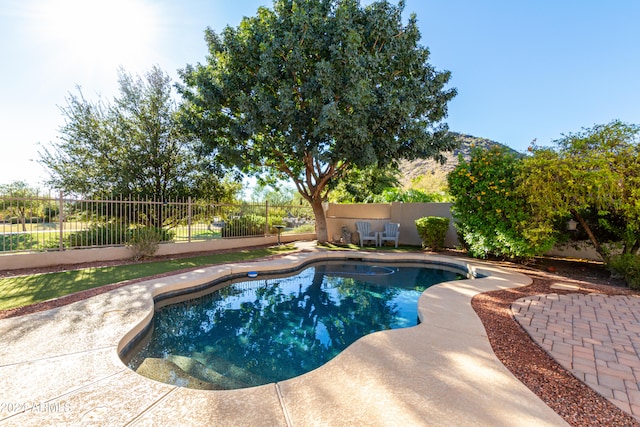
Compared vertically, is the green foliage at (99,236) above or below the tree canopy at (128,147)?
below

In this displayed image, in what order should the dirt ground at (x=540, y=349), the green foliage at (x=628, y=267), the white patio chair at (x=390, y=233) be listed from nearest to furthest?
the dirt ground at (x=540, y=349), the green foliage at (x=628, y=267), the white patio chair at (x=390, y=233)

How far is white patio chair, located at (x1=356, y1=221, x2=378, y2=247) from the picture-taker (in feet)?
40.4

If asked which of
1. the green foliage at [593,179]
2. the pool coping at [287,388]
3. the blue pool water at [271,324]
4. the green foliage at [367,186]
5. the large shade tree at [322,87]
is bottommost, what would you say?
the blue pool water at [271,324]

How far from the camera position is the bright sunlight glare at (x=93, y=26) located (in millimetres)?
6668

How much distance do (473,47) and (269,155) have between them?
376 inches

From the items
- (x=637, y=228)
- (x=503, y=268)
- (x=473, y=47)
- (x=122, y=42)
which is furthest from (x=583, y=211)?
(x=122, y=42)

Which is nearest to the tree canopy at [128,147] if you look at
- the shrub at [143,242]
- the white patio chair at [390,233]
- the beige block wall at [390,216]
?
the shrub at [143,242]

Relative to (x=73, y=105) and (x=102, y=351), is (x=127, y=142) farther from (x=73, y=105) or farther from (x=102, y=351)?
(x=102, y=351)

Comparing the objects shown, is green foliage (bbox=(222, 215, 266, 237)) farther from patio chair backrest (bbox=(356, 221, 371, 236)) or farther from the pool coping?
the pool coping

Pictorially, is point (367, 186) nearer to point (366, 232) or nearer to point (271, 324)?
point (366, 232)

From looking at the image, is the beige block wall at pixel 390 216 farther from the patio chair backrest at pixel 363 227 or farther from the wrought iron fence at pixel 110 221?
the wrought iron fence at pixel 110 221

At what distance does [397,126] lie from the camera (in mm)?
9117

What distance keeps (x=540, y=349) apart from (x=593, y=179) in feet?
16.3

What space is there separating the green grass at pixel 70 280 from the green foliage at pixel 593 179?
8.26m
